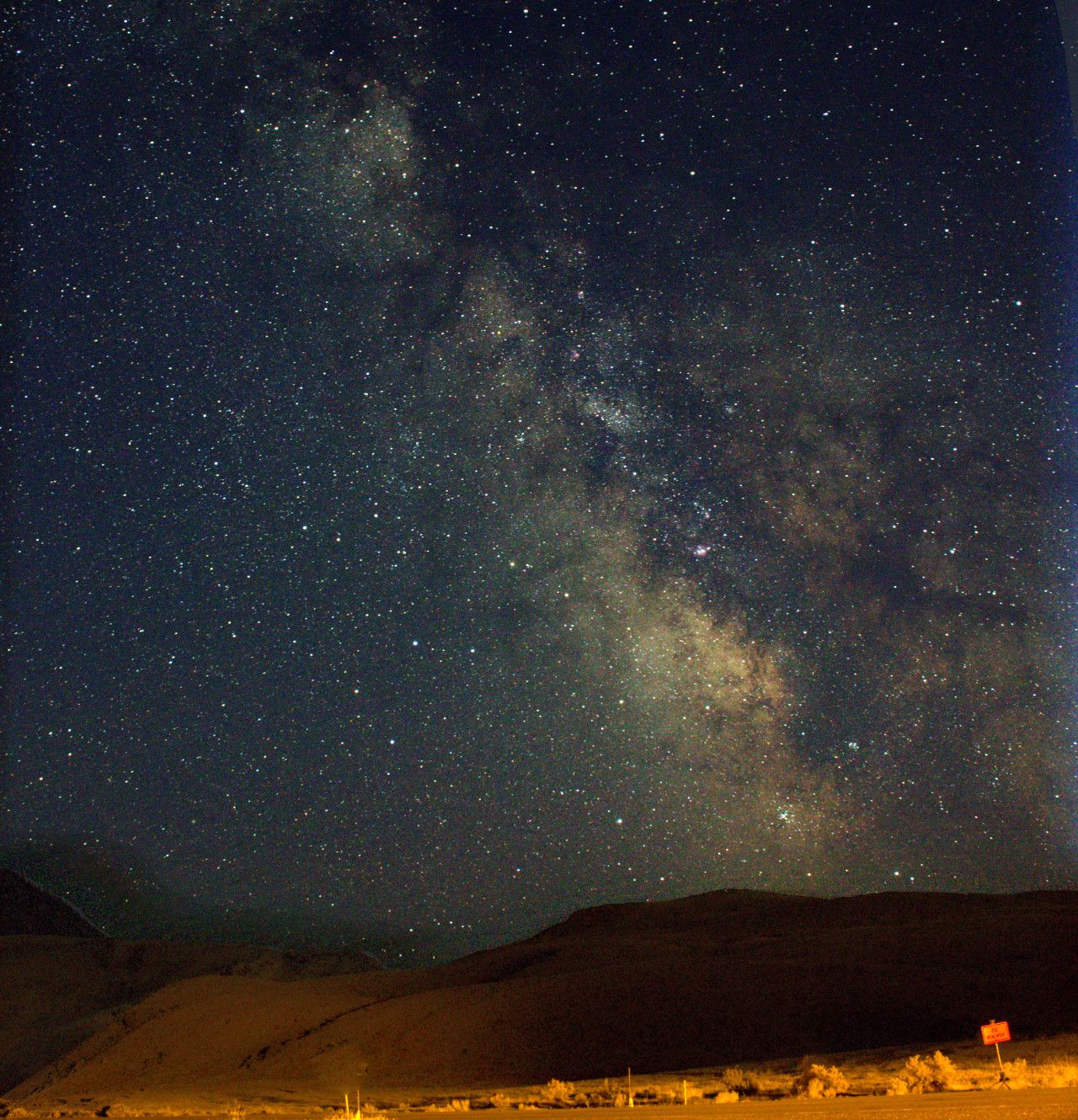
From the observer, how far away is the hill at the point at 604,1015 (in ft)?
92.6

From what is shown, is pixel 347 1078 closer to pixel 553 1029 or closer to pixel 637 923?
pixel 553 1029

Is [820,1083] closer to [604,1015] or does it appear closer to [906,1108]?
[906,1108]

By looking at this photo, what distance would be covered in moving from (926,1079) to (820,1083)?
1615 millimetres

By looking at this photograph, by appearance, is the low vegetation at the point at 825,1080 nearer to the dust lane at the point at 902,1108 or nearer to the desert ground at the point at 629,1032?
the desert ground at the point at 629,1032

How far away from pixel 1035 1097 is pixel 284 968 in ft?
179

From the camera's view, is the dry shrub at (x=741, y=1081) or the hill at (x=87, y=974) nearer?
the dry shrub at (x=741, y=1081)

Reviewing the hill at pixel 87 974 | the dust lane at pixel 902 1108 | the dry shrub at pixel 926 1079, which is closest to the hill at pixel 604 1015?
the hill at pixel 87 974

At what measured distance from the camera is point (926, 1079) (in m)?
16.8

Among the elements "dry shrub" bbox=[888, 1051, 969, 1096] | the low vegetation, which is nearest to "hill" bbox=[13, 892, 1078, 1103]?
the low vegetation

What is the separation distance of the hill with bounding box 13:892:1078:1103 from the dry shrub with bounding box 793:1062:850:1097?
840 centimetres

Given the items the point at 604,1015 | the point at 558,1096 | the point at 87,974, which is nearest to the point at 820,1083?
the point at 558,1096

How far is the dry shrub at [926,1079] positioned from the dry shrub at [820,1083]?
31.1 inches

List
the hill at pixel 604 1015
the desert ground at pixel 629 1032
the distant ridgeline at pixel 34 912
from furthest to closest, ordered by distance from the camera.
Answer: the distant ridgeline at pixel 34 912, the hill at pixel 604 1015, the desert ground at pixel 629 1032

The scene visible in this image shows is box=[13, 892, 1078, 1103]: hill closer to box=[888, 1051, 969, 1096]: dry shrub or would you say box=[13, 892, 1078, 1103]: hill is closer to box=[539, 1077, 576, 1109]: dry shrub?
box=[539, 1077, 576, 1109]: dry shrub
